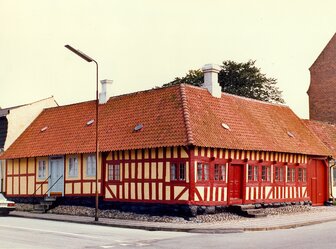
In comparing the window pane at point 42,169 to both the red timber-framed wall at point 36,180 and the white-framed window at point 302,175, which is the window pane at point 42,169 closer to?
the red timber-framed wall at point 36,180

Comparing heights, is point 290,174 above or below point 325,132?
below

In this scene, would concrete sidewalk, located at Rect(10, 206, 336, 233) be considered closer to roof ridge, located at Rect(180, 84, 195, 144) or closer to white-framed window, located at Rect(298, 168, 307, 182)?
roof ridge, located at Rect(180, 84, 195, 144)

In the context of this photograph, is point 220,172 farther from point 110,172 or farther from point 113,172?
point 110,172

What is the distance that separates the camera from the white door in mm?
32188

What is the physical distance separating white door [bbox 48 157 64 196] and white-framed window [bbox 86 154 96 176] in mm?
2381

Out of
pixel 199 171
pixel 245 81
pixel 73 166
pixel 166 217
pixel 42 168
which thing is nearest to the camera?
pixel 166 217

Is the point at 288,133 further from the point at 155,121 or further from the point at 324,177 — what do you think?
the point at 155,121

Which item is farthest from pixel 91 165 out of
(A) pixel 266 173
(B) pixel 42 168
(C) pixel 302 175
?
(C) pixel 302 175

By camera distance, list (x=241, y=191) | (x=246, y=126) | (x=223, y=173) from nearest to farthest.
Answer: (x=223, y=173) < (x=241, y=191) < (x=246, y=126)

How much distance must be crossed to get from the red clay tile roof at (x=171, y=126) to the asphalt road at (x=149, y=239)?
6.17m

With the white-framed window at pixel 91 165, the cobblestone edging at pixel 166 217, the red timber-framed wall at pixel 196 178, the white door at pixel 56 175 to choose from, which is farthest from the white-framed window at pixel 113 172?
the white door at pixel 56 175

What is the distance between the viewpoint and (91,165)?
30234 mm

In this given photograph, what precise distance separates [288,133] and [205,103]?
273 inches

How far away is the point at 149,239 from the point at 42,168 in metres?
17.3
